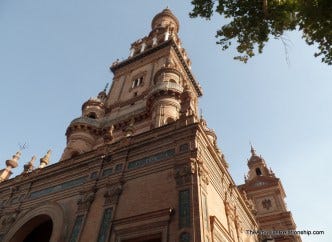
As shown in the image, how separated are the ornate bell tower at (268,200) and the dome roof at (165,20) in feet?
74.3

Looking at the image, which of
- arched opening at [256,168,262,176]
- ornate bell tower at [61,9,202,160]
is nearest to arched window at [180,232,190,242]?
ornate bell tower at [61,9,202,160]

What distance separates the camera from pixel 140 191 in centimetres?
1270

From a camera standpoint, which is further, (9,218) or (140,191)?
(9,218)

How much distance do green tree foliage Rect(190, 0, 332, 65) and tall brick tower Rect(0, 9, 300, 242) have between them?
190 inches

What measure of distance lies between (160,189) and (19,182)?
1139 centimetres

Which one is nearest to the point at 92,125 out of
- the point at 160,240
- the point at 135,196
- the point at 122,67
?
the point at 122,67

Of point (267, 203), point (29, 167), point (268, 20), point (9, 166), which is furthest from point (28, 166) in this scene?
point (267, 203)

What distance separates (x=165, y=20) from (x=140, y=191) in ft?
111

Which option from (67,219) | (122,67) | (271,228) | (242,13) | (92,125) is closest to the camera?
(242,13)

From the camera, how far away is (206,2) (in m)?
9.49

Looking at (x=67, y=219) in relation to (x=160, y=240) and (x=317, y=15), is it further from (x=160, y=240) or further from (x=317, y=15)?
(x=317, y=15)

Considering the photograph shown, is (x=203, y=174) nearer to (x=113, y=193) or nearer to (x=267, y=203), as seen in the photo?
(x=113, y=193)

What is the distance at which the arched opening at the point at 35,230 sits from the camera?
15.4 metres

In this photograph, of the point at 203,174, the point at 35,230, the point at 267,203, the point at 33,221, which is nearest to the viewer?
the point at 203,174
